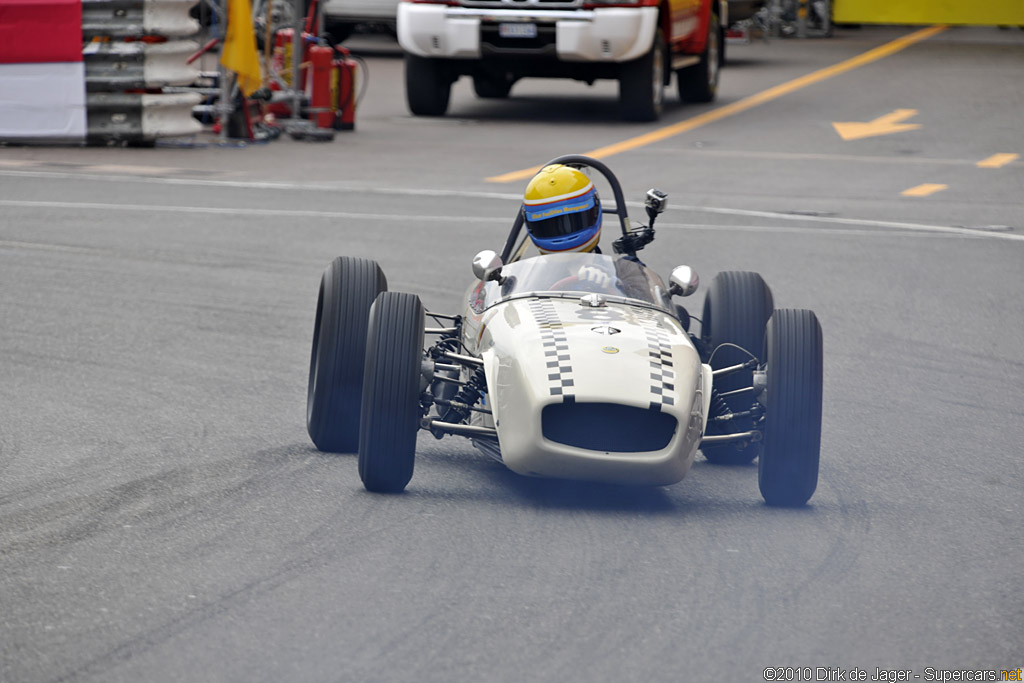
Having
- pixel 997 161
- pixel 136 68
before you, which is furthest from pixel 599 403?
pixel 997 161

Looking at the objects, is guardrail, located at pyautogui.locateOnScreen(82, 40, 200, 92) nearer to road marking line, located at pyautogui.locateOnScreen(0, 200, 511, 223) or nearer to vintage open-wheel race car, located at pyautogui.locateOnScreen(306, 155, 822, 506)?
road marking line, located at pyautogui.locateOnScreen(0, 200, 511, 223)

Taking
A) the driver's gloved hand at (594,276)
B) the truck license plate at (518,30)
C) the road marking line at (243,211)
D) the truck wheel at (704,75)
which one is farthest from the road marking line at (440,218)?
the truck wheel at (704,75)

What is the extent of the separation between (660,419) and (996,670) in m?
1.74

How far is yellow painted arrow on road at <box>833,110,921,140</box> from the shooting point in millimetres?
19328

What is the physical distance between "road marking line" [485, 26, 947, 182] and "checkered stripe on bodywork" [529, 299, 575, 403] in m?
9.67

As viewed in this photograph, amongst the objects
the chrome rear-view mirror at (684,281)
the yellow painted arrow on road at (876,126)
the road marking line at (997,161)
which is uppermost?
the chrome rear-view mirror at (684,281)

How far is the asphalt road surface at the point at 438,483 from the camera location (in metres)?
4.46

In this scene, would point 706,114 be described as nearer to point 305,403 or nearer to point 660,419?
point 305,403

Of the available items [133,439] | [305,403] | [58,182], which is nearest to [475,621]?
[133,439]

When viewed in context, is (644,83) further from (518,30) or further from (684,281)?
(684,281)

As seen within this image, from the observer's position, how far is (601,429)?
570 centimetres

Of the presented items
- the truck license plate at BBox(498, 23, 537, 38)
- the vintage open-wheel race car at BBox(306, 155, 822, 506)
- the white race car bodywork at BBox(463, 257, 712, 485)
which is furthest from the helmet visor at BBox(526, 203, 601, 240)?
the truck license plate at BBox(498, 23, 537, 38)

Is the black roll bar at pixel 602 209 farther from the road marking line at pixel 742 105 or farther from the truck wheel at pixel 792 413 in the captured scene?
the road marking line at pixel 742 105

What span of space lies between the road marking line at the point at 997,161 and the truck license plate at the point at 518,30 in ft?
17.5
